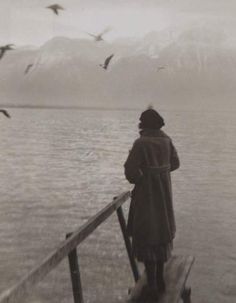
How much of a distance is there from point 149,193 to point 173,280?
1.14m

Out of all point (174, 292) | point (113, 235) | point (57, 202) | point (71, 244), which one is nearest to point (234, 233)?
point (113, 235)

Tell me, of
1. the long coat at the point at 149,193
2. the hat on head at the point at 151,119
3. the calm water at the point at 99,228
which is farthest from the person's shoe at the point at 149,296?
the calm water at the point at 99,228

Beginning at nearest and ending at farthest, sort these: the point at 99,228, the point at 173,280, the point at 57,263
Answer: the point at 57,263
the point at 173,280
the point at 99,228

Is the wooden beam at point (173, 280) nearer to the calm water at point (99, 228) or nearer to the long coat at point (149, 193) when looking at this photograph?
the long coat at point (149, 193)

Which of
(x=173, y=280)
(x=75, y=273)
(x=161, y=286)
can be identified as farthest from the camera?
(x=173, y=280)

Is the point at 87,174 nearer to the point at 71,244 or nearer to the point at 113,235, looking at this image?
the point at 113,235

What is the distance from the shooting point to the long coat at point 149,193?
7.06m

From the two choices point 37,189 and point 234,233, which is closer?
point 234,233

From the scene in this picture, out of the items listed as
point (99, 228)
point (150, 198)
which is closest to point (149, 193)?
point (150, 198)

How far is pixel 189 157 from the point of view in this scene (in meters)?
45.2

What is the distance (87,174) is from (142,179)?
26.5 metres

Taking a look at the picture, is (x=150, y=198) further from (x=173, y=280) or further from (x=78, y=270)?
(x=78, y=270)

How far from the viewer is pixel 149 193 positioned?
7074mm

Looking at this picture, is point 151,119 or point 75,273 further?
Answer: point 151,119
